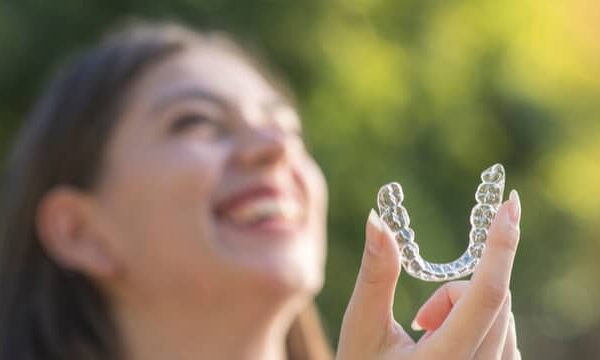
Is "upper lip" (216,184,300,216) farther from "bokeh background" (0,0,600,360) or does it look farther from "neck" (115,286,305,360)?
"bokeh background" (0,0,600,360)

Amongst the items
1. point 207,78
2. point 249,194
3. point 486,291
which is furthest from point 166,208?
point 486,291

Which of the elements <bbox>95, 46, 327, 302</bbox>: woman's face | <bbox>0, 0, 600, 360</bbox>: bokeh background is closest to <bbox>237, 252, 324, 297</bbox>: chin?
<bbox>95, 46, 327, 302</bbox>: woman's face

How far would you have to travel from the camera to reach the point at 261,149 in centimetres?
194

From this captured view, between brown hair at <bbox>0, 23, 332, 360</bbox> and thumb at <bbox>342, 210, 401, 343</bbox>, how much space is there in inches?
35.0

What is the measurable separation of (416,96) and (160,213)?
1729 mm

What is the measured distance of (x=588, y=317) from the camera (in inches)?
191

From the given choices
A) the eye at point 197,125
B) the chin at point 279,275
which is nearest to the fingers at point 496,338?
the chin at point 279,275

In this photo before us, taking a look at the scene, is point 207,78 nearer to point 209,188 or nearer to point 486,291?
point 209,188

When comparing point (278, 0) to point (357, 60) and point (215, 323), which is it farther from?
point (215, 323)

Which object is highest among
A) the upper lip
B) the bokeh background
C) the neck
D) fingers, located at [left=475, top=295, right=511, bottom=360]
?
fingers, located at [left=475, top=295, right=511, bottom=360]

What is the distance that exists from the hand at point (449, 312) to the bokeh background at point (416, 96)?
86.6 inches

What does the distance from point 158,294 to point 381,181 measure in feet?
5.20

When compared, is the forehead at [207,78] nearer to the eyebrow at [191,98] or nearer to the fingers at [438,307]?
the eyebrow at [191,98]

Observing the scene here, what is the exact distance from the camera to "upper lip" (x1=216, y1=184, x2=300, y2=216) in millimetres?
1945
